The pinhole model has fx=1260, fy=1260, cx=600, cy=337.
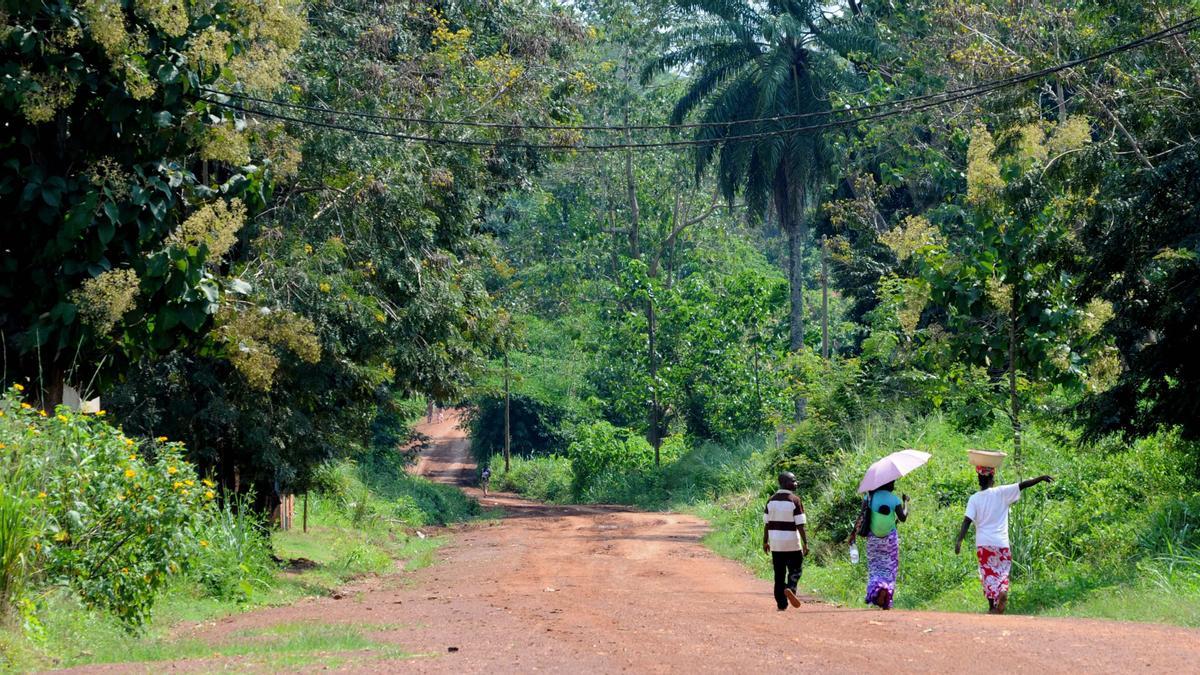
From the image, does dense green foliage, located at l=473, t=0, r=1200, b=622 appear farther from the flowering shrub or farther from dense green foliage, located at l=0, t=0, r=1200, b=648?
the flowering shrub

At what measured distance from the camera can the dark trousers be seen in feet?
44.2

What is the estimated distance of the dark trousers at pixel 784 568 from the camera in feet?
44.2

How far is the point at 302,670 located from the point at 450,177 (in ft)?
46.0

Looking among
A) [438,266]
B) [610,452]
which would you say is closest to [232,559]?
[438,266]

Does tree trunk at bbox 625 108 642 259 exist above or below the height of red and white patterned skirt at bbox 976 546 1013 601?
above

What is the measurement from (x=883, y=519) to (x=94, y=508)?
790cm

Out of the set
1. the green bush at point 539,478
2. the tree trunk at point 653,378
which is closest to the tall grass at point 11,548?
the tree trunk at point 653,378

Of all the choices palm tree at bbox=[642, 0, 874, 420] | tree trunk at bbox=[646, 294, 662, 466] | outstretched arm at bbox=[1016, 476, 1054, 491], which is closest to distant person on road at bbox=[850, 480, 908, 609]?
outstretched arm at bbox=[1016, 476, 1054, 491]

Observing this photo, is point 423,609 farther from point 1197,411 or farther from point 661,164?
point 661,164

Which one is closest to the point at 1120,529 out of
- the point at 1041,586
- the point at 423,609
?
the point at 1041,586

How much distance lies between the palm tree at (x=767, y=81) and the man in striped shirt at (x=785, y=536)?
989 inches

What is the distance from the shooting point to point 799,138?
123ft

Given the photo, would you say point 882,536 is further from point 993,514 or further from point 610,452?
point 610,452

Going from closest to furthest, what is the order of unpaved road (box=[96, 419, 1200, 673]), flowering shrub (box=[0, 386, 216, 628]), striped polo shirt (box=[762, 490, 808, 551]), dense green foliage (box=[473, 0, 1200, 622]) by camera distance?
unpaved road (box=[96, 419, 1200, 673]) → flowering shrub (box=[0, 386, 216, 628]) → striped polo shirt (box=[762, 490, 808, 551]) → dense green foliage (box=[473, 0, 1200, 622])
